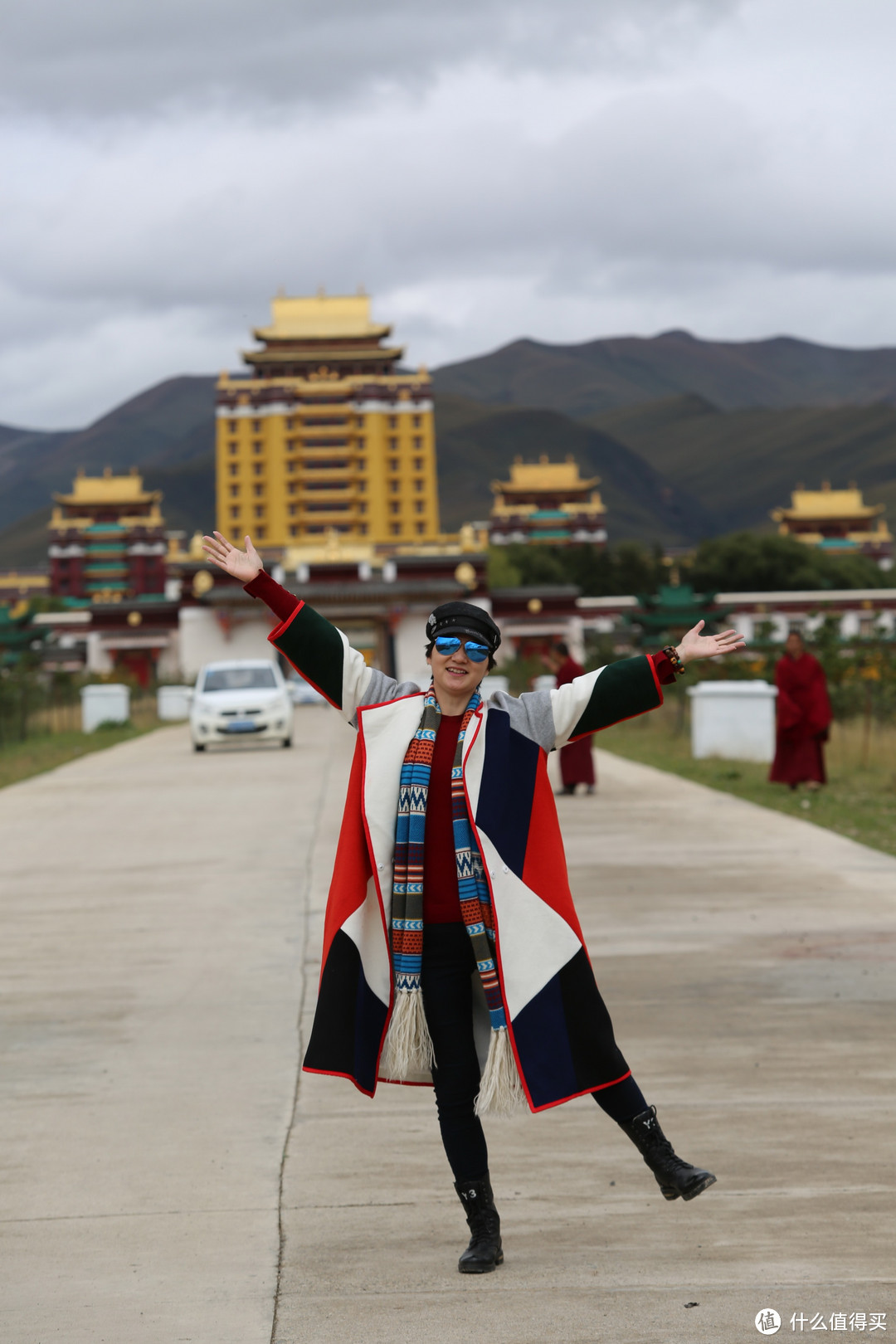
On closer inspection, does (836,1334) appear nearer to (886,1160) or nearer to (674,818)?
(886,1160)

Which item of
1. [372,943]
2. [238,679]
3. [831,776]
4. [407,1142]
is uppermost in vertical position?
[372,943]

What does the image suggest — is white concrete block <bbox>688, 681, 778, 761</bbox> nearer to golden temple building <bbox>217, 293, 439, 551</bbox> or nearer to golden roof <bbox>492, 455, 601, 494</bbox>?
golden temple building <bbox>217, 293, 439, 551</bbox>

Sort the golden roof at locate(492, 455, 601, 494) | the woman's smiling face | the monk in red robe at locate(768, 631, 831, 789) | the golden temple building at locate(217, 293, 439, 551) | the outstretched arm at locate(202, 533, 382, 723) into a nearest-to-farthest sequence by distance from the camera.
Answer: the woman's smiling face
the outstretched arm at locate(202, 533, 382, 723)
the monk in red robe at locate(768, 631, 831, 789)
the golden temple building at locate(217, 293, 439, 551)
the golden roof at locate(492, 455, 601, 494)

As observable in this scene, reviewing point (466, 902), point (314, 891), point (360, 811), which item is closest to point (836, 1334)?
point (466, 902)

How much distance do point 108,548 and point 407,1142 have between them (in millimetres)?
106026

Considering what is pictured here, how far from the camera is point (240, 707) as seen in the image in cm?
2458

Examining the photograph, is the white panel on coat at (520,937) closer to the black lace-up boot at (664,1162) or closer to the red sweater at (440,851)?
the red sweater at (440,851)

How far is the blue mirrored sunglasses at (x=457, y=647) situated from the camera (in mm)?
4074

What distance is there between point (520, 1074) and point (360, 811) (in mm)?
697

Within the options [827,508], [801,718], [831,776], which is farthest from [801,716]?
[827,508]

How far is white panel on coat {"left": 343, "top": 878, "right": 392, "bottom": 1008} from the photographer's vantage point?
13.1ft

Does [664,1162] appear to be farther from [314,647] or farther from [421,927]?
[314,647]

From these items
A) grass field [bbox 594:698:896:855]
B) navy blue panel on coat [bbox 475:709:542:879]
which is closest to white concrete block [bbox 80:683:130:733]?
grass field [bbox 594:698:896:855]

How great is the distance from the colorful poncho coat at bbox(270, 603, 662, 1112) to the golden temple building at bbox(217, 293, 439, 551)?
97029 millimetres
